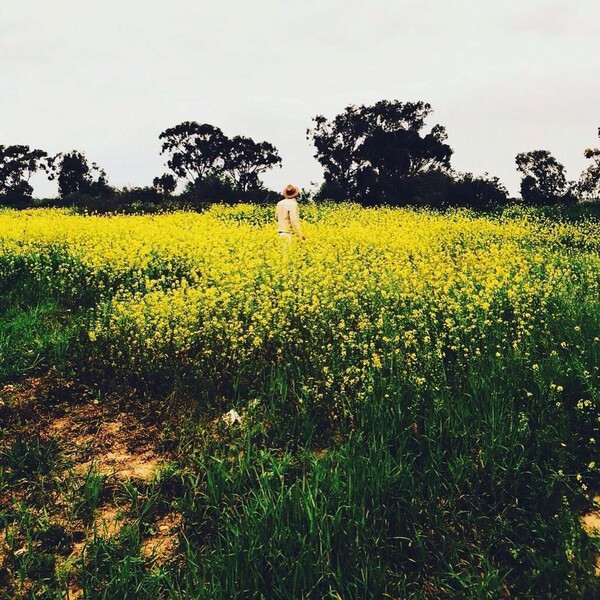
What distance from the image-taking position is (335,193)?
3052 cm

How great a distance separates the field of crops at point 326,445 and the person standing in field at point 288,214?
295cm

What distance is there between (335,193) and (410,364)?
26589mm

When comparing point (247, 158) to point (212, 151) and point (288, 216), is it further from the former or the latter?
point (288, 216)

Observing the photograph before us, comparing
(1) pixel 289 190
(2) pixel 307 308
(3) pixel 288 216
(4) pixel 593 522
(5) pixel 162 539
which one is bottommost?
(5) pixel 162 539

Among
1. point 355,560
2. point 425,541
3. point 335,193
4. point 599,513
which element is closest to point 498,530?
point 425,541

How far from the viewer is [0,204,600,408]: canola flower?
197 inches

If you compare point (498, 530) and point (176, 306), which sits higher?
point (176, 306)

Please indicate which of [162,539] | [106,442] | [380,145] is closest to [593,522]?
[162,539]

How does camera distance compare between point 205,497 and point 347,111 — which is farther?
point 347,111

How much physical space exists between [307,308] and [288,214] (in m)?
4.02

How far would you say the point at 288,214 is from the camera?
10.2 meters

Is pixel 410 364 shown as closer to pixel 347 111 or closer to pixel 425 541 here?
pixel 425 541

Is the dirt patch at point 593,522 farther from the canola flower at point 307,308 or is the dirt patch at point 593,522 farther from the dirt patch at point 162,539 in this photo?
the dirt patch at point 162,539

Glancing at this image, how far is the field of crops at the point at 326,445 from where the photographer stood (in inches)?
110
